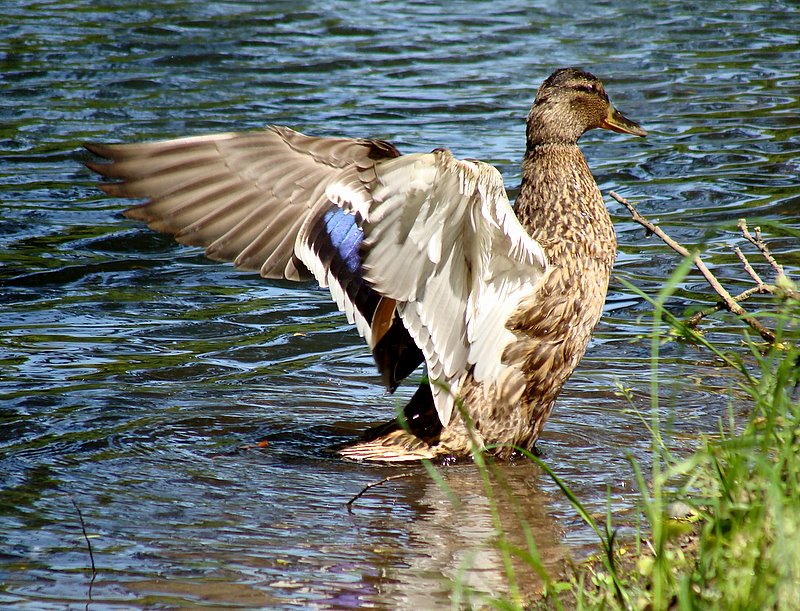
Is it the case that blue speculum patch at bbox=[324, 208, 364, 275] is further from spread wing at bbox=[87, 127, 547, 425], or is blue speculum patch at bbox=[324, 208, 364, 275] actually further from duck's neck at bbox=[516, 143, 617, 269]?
duck's neck at bbox=[516, 143, 617, 269]

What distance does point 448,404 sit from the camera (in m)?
5.23

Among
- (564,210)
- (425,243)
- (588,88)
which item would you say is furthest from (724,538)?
(588,88)

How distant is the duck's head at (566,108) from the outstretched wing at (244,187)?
48.8 inches

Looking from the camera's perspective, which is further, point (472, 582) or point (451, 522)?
point (451, 522)

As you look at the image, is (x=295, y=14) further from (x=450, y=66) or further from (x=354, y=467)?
(x=354, y=467)

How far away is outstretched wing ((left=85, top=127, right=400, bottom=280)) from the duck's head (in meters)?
1.24

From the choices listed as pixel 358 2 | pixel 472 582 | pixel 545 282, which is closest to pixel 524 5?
pixel 358 2

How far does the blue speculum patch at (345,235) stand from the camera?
481cm

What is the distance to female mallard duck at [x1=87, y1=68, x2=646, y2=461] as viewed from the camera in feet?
14.9

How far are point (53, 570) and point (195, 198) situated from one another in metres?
1.50

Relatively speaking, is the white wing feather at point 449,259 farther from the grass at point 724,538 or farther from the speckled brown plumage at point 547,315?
the grass at point 724,538

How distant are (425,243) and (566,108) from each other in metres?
1.46

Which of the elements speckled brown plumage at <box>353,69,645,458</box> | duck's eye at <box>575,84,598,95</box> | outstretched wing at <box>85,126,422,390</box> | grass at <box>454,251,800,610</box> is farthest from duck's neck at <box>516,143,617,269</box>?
grass at <box>454,251,800,610</box>

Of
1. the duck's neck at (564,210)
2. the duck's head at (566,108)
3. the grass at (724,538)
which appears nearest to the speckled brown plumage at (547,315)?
the duck's neck at (564,210)
